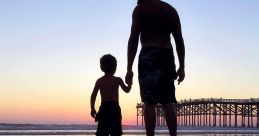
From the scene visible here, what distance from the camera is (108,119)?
5219 mm

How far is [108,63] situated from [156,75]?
655 mm

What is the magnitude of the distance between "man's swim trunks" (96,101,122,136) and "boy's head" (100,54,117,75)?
370mm

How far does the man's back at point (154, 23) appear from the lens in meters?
4.68

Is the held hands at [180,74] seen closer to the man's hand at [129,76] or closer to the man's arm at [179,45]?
the man's arm at [179,45]

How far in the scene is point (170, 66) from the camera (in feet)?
15.5

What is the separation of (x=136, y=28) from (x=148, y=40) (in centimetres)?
16

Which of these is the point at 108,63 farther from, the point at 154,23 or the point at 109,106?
the point at 154,23

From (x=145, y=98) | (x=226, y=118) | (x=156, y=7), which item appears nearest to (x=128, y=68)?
(x=145, y=98)

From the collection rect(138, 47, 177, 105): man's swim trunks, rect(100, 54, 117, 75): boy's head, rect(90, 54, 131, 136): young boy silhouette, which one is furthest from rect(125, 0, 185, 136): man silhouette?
rect(90, 54, 131, 136): young boy silhouette

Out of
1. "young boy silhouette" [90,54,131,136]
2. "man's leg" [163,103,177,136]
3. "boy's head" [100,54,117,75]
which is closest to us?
"man's leg" [163,103,177,136]

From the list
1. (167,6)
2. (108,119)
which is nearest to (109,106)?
(108,119)

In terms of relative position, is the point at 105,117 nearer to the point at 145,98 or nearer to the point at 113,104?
the point at 113,104

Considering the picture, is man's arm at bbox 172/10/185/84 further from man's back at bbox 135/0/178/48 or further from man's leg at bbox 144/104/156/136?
man's leg at bbox 144/104/156/136

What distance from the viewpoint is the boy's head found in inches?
199
